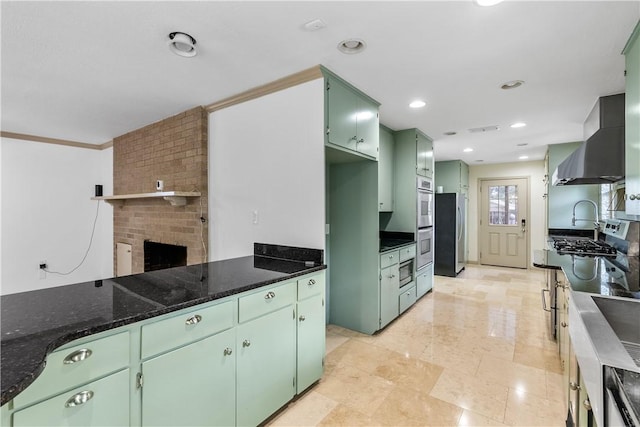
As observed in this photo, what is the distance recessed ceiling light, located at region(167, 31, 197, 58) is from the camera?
1781 mm

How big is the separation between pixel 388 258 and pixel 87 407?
2.64 m

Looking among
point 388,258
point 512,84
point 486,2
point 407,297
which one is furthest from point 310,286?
point 512,84

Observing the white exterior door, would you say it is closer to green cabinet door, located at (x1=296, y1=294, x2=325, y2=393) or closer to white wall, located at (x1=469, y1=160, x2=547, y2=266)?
white wall, located at (x1=469, y1=160, x2=547, y2=266)

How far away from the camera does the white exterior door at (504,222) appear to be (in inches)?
247

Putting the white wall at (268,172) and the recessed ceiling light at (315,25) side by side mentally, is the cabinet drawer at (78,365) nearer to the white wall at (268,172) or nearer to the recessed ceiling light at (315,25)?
the white wall at (268,172)

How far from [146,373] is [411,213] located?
3380 mm

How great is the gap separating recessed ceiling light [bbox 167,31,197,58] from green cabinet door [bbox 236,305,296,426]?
1.73 m

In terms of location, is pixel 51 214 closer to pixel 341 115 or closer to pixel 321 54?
pixel 341 115

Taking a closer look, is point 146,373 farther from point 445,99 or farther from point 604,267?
point 445,99

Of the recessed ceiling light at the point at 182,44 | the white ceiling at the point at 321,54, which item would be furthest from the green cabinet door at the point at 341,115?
the recessed ceiling light at the point at 182,44

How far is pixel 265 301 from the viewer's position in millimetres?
1712

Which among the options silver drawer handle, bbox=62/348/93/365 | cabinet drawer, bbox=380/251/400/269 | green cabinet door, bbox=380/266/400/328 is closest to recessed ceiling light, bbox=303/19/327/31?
silver drawer handle, bbox=62/348/93/365

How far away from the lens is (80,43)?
1893 mm

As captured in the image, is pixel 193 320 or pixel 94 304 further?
pixel 193 320
